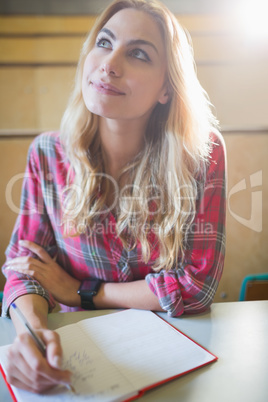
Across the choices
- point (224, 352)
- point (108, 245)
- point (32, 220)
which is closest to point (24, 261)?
point (32, 220)

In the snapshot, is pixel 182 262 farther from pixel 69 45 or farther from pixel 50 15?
pixel 50 15

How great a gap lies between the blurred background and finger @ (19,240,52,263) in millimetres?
548

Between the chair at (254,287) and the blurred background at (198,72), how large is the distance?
214mm

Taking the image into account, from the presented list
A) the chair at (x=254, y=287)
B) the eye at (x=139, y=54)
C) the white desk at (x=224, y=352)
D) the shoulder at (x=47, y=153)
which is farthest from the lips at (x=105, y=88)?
the chair at (x=254, y=287)

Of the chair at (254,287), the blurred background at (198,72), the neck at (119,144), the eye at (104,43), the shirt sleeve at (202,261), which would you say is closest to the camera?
the shirt sleeve at (202,261)

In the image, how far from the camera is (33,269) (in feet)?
3.30

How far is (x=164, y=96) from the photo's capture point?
1.10 meters

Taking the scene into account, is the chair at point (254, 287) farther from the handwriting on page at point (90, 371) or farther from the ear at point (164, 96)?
the handwriting on page at point (90, 371)

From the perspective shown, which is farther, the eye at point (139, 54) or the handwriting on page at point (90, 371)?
the eye at point (139, 54)

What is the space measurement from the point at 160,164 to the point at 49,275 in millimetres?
480

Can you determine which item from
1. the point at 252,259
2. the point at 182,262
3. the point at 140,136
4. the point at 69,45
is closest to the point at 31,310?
the point at 182,262

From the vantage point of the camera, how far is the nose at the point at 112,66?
3.22ft

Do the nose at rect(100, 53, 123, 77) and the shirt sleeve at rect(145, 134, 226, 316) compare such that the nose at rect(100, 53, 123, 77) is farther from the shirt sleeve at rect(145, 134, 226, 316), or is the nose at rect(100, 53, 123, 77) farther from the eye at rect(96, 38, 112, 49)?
the shirt sleeve at rect(145, 134, 226, 316)

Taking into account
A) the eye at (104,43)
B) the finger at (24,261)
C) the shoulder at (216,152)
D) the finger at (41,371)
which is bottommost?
the finger at (41,371)
